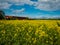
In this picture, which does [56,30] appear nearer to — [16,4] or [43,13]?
[43,13]

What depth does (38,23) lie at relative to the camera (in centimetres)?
258

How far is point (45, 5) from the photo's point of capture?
107 inches

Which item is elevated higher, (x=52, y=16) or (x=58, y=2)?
(x=58, y=2)

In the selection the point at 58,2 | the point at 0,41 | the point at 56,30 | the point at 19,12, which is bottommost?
the point at 0,41

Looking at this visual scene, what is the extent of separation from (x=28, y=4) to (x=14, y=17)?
29 centimetres

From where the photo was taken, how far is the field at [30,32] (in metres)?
2.41

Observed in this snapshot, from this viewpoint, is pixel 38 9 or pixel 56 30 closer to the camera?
pixel 56 30

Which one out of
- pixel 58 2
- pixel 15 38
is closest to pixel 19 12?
pixel 15 38

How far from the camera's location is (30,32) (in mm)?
2496

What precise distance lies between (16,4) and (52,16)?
1.91ft

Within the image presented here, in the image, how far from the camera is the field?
2414mm

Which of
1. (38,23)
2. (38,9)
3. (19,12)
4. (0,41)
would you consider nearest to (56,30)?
(38,23)

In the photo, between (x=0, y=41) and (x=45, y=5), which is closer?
(x=0, y=41)

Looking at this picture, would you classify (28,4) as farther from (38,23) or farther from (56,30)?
(56,30)
